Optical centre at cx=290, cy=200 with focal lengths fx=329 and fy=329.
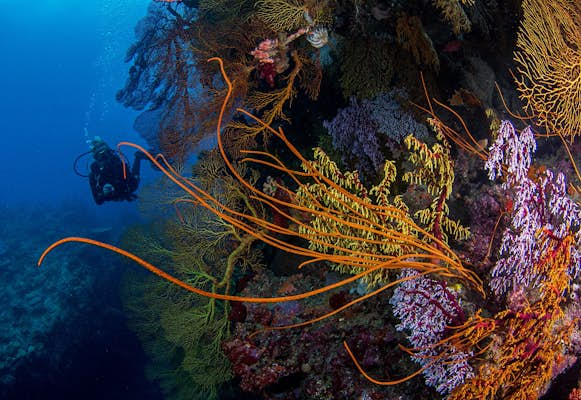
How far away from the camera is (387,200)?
3.40 meters

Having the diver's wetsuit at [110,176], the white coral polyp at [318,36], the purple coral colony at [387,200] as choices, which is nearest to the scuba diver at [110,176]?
the diver's wetsuit at [110,176]

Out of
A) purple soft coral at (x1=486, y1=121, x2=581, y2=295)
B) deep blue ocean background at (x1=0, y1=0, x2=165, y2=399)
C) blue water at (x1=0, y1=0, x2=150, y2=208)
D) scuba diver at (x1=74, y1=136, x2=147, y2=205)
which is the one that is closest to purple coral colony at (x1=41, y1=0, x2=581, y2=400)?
purple soft coral at (x1=486, y1=121, x2=581, y2=295)

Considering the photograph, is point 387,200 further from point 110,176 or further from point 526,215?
point 110,176

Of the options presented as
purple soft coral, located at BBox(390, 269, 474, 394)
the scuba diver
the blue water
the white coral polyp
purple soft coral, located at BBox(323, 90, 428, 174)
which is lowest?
purple soft coral, located at BBox(390, 269, 474, 394)

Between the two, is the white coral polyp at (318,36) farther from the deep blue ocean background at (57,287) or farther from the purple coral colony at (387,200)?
the deep blue ocean background at (57,287)

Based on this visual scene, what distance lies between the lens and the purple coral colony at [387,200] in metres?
2.34

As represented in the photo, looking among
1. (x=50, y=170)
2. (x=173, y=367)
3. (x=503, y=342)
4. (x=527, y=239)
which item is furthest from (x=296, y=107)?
(x=50, y=170)

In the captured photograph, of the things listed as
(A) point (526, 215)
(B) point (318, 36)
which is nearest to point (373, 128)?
(B) point (318, 36)

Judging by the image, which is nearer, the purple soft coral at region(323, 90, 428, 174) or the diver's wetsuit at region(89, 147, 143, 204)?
the purple soft coral at region(323, 90, 428, 174)

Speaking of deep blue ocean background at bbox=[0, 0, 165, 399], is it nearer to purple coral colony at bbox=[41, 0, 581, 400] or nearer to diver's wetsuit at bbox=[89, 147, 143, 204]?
diver's wetsuit at bbox=[89, 147, 143, 204]

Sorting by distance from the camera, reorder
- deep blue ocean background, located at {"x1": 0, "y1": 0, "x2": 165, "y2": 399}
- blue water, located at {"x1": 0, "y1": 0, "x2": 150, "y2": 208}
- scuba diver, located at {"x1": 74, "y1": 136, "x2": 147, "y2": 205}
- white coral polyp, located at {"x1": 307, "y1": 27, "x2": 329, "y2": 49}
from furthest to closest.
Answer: blue water, located at {"x1": 0, "y1": 0, "x2": 150, "y2": 208} → deep blue ocean background, located at {"x1": 0, "y1": 0, "x2": 165, "y2": 399} → scuba diver, located at {"x1": 74, "y1": 136, "x2": 147, "y2": 205} → white coral polyp, located at {"x1": 307, "y1": 27, "x2": 329, "y2": 49}

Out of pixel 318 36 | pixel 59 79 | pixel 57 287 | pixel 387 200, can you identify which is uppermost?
pixel 59 79

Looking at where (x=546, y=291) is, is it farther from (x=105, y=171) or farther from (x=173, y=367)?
(x=105, y=171)

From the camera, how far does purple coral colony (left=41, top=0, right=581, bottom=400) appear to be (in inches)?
92.2
